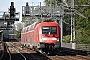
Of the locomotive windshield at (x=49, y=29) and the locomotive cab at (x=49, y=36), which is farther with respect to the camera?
the locomotive windshield at (x=49, y=29)

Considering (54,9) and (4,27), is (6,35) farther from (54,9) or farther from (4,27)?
(54,9)

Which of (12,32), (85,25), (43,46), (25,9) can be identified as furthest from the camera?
(12,32)

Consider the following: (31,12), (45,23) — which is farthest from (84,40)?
(45,23)

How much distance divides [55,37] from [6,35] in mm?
57730

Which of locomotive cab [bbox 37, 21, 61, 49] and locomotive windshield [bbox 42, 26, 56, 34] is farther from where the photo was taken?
locomotive windshield [bbox 42, 26, 56, 34]

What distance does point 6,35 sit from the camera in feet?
267

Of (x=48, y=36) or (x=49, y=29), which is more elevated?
(x=49, y=29)

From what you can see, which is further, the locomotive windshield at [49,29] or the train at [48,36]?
the locomotive windshield at [49,29]

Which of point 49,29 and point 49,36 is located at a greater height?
point 49,29

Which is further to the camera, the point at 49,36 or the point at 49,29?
the point at 49,29

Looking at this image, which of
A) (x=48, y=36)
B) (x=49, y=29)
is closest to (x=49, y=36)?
(x=48, y=36)

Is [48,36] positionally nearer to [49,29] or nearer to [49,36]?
[49,36]

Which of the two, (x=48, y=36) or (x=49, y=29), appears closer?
(x=48, y=36)

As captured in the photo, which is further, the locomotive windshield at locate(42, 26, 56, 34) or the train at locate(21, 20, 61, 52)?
the locomotive windshield at locate(42, 26, 56, 34)
